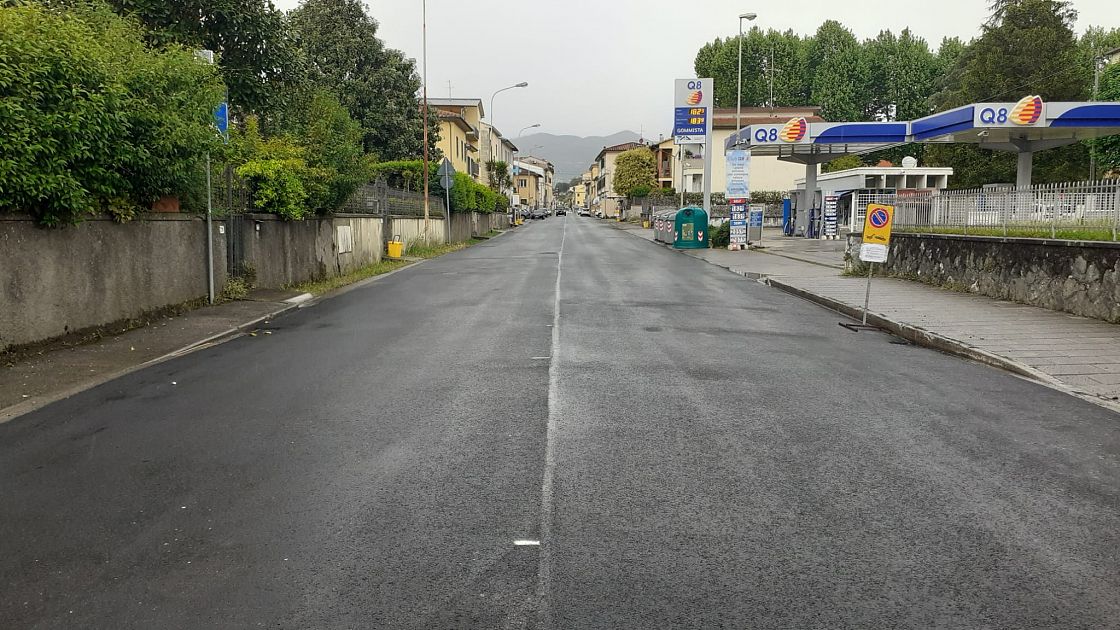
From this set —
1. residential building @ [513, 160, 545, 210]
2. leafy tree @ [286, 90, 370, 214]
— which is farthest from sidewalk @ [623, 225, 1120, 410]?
residential building @ [513, 160, 545, 210]

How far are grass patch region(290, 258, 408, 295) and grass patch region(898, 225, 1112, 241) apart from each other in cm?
1349

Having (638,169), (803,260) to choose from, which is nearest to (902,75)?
(638,169)

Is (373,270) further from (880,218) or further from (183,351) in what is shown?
(880,218)

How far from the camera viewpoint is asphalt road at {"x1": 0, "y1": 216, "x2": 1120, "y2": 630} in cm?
362

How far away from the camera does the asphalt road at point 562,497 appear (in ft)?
11.9

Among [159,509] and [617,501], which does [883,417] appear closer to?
[617,501]

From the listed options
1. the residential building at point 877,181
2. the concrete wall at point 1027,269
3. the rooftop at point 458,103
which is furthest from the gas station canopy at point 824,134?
the rooftop at point 458,103

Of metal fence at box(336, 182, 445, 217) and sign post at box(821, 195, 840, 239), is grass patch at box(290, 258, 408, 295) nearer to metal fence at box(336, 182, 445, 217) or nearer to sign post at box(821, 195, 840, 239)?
metal fence at box(336, 182, 445, 217)

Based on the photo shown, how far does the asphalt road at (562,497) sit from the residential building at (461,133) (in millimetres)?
46674

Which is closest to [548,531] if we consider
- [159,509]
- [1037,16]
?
[159,509]

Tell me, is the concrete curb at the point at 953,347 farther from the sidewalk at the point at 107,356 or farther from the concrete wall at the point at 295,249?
the concrete wall at the point at 295,249

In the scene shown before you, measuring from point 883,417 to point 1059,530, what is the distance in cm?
249

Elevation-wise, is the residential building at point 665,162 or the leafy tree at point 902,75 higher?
the leafy tree at point 902,75

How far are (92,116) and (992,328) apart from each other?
12.0 metres
